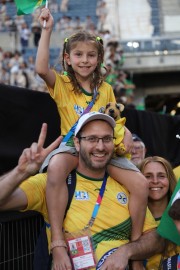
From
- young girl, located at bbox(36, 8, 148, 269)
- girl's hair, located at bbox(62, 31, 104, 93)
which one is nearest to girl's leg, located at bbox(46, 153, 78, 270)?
young girl, located at bbox(36, 8, 148, 269)

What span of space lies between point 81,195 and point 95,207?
0.12 m

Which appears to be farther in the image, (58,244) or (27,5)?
(27,5)

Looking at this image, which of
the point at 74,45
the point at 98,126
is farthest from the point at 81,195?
the point at 74,45

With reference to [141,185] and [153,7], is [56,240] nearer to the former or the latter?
[141,185]

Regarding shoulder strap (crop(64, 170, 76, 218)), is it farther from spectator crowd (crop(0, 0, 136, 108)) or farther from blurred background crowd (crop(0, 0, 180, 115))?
blurred background crowd (crop(0, 0, 180, 115))

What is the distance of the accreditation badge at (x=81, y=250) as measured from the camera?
2.75 m

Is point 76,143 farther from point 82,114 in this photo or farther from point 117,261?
point 117,261

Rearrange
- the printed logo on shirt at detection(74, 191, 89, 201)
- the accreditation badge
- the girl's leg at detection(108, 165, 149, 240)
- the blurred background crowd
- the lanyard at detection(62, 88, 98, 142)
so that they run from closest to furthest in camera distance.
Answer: the accreditation badge, the printed logo on shirt at detection(74, 191, 89, 201), the girl's leg at detection(108, 165, 149, 240), the lanyard at detection(62, 88, 98, 142), the blurred background crowd

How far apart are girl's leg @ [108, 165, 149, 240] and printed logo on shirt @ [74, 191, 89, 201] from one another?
0.27m

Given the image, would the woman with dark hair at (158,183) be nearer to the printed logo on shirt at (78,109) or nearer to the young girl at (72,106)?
the young girl at (72,106)

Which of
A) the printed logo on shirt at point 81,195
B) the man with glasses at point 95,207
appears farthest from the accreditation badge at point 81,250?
the printed logo on shirt at point 81,195

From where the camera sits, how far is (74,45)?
10.9 ft

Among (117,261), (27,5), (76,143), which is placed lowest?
(117,261)

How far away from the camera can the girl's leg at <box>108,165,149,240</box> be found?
301cm
